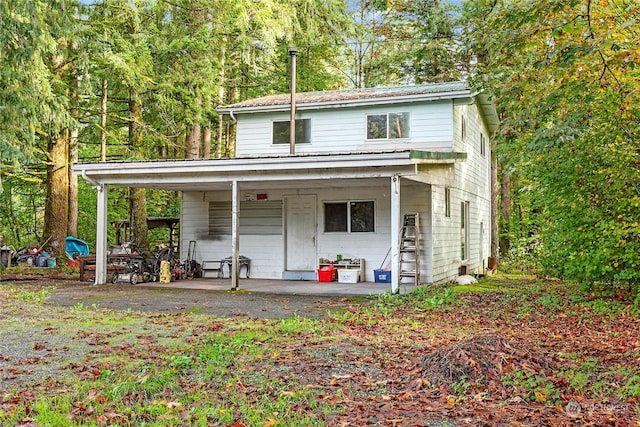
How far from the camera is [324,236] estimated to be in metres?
15.1

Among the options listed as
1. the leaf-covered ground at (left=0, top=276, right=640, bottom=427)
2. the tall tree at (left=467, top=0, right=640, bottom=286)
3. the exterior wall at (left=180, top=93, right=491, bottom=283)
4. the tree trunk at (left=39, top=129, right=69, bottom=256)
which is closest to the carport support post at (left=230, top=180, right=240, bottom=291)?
the exterior wall at (left=180, top=93, right=491, bottom=283)

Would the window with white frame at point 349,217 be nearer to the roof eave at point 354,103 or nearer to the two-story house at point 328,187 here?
the two-story house at point 328,187

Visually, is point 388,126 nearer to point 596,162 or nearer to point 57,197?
point 596,162

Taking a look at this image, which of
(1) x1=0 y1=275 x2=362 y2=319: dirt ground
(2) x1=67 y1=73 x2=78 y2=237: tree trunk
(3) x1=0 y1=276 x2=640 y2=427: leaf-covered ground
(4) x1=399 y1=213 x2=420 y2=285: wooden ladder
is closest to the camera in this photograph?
(3) x1=0 y1=276 x2=640 y2=427: leaf-covered ground

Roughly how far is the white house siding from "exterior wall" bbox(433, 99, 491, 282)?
0.57 metres

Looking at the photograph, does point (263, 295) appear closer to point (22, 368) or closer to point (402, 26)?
point (22, 368)

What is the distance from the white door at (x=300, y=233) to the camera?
1530cm

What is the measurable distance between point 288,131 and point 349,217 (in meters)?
3.17

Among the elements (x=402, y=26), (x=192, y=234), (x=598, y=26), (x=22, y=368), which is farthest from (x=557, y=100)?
(x=402, y=26)

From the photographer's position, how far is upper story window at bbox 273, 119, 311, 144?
1595 centimetres

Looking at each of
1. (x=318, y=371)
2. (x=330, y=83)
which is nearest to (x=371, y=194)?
(x=318, y=371)

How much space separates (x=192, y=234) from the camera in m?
16.4

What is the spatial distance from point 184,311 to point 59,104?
29.6 feet

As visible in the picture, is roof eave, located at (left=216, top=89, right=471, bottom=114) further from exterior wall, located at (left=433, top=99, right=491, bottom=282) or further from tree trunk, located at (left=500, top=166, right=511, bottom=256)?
tree trunk, located at (left=500, top=166, right=511, bottom=256)
